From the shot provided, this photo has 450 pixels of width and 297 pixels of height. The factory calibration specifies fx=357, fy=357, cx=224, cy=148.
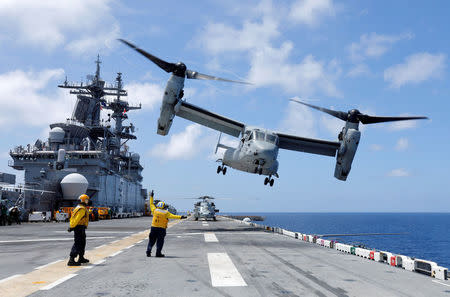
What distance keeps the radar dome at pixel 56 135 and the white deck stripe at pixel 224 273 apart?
189 ft

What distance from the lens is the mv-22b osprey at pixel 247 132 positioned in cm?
2488

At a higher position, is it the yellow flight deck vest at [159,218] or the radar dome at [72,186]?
the radar dome at [72,186]

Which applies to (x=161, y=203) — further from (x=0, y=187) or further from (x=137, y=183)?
(x=137, y=183)

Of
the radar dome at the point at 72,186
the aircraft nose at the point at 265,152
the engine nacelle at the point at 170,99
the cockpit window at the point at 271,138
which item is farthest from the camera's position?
the radar dome at the point at 72,186

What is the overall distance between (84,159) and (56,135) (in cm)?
654

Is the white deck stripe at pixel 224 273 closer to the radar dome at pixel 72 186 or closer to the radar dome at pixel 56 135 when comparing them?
the radar dome at pixel 72 186

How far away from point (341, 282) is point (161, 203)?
5.96 m

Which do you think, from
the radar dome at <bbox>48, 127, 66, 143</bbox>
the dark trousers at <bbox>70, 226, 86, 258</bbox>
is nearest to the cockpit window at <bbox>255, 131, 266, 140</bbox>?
the dark trousers at <bbox>70, 226, 86, 258</bbox>

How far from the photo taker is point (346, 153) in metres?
27.6

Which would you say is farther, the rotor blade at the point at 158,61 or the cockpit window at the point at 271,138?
the cockpit window at the point at 271,138

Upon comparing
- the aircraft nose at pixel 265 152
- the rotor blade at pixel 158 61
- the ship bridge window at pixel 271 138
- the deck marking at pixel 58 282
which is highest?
the rotor blade at pixel 158 61

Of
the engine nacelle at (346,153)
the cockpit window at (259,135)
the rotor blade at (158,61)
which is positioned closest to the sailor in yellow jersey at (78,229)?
the rotor blade at (158,61)

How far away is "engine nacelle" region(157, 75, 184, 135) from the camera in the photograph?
81.5ft

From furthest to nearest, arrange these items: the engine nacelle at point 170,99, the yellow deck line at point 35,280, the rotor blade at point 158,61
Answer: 1. the engine nacelle at point 170,99
2. the rotor blade at point 158,61
3. the yellow deck line at point 35,280
